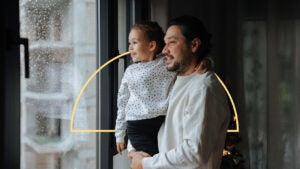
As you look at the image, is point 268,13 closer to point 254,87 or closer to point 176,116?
point 254,87

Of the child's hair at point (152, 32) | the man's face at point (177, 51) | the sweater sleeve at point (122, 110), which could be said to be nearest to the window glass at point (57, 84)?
the sweater sleeve at point (122, 110)

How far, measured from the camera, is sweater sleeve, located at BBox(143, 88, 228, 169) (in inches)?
46.8

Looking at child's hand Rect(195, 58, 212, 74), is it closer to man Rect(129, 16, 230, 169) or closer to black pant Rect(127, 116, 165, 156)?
man Rect(129, 16, 230, 169)

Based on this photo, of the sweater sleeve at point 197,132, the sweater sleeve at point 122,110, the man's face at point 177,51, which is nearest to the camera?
the sweater sleeve at point 197,132

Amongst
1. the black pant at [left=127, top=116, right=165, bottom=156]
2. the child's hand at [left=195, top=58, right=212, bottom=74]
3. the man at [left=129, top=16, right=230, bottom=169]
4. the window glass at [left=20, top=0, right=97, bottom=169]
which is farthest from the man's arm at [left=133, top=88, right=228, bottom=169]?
the window glass at [left=20, top=0, right=97, bottom=169]

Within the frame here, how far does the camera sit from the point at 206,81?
1244mm

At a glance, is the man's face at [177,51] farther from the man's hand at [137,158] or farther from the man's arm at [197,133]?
the man's hand at [137,158]

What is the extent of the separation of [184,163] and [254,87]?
7.87 ft

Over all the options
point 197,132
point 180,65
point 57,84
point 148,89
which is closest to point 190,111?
point 197,132

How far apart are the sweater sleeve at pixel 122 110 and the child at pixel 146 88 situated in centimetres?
2

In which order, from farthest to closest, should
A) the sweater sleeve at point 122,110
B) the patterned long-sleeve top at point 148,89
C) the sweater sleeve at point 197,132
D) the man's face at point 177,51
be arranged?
the sweater sleeve at point 122,110
the patterned long-sleeve top at point 148,89
the man's face at point 177,51
the sweater sleeve at point 197,132

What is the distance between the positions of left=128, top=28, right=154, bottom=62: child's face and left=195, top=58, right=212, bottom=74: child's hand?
0.93ft

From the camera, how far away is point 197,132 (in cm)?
119

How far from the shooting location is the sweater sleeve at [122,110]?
1.61m
